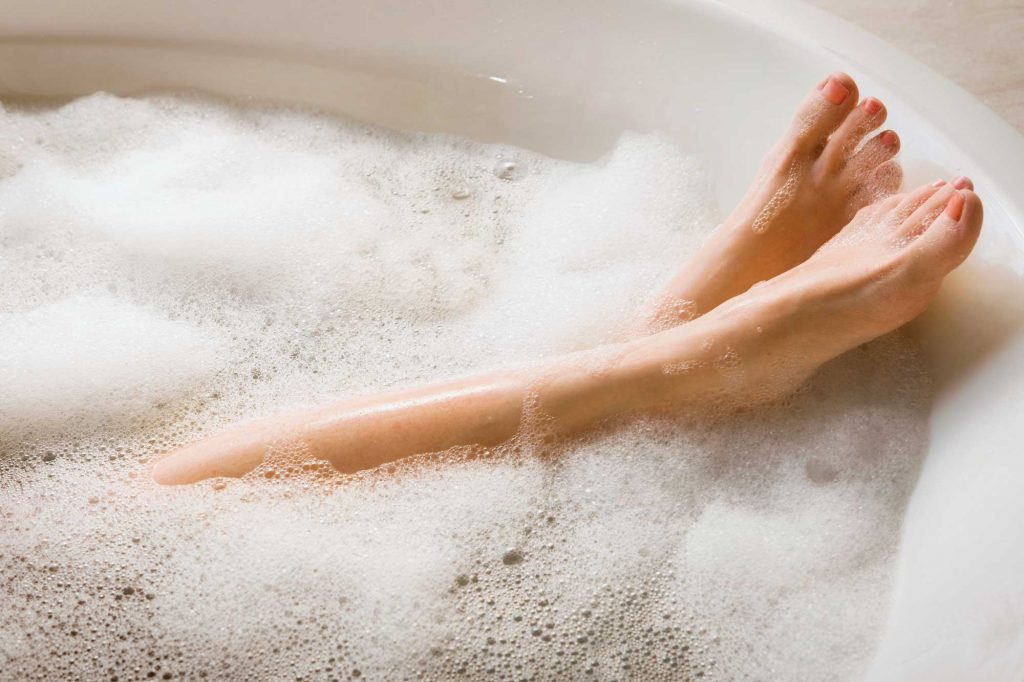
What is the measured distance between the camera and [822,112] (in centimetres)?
102

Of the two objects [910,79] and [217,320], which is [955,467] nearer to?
[910,79]

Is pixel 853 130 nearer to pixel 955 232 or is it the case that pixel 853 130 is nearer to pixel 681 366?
pixel 955 232

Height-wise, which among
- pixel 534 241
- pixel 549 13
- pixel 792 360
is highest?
pixel 549 13

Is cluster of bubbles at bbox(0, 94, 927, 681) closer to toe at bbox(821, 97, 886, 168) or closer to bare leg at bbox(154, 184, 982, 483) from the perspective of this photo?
bare leg at bbox(154, 184, 982, 483)

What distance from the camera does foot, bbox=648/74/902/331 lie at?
40.0 inches

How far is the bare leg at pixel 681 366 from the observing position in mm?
904

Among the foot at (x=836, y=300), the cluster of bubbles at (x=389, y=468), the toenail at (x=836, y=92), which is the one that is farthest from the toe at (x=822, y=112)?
the cluster of bubbles at (x=389, y=468)

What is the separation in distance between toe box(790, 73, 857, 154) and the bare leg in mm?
111

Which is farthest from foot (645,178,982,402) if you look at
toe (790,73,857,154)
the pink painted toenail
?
toe (790,73,857,154)

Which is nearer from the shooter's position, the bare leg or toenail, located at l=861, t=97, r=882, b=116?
the bare leg

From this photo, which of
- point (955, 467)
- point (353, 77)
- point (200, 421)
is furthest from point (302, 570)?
point (353, 77)

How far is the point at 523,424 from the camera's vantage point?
94 cm

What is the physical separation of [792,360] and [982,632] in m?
0.33

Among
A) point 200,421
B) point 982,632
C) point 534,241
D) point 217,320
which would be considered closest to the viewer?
point 982,632
